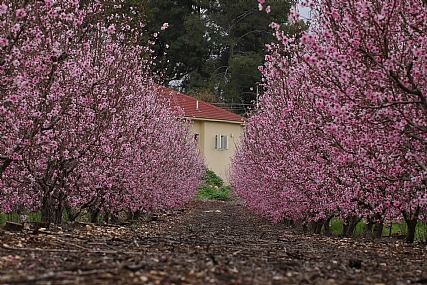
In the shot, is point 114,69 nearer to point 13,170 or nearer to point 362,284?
point 13,170

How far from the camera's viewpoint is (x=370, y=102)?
629 centimetres

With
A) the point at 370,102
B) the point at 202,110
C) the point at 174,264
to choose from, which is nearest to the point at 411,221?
the point at 370,102

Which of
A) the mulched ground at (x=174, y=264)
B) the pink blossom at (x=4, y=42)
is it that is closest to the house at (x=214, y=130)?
the mulched ground at (x=174, y=264)

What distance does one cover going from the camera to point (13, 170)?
26.8 ft

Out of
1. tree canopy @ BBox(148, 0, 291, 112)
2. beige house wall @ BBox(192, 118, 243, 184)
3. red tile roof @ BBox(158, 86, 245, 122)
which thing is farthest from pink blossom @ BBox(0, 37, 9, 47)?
tree canopy @ BBox(148, 0, 291, 112)

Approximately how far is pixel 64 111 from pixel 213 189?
78.5ft

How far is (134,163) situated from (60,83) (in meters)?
2.87

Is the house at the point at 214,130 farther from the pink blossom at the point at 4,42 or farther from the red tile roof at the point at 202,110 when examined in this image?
the pink blossom at the point at 4,42

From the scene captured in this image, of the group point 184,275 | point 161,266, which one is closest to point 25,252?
point 161,266

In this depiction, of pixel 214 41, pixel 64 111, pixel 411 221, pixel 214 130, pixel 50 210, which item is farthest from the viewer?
pixel 214 41

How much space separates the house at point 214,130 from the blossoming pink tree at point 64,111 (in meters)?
21.7

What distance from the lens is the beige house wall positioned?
33531 mm

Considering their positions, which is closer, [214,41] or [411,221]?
[411,221]

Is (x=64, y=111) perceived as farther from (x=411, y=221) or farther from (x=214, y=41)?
(x=214, y=41)
